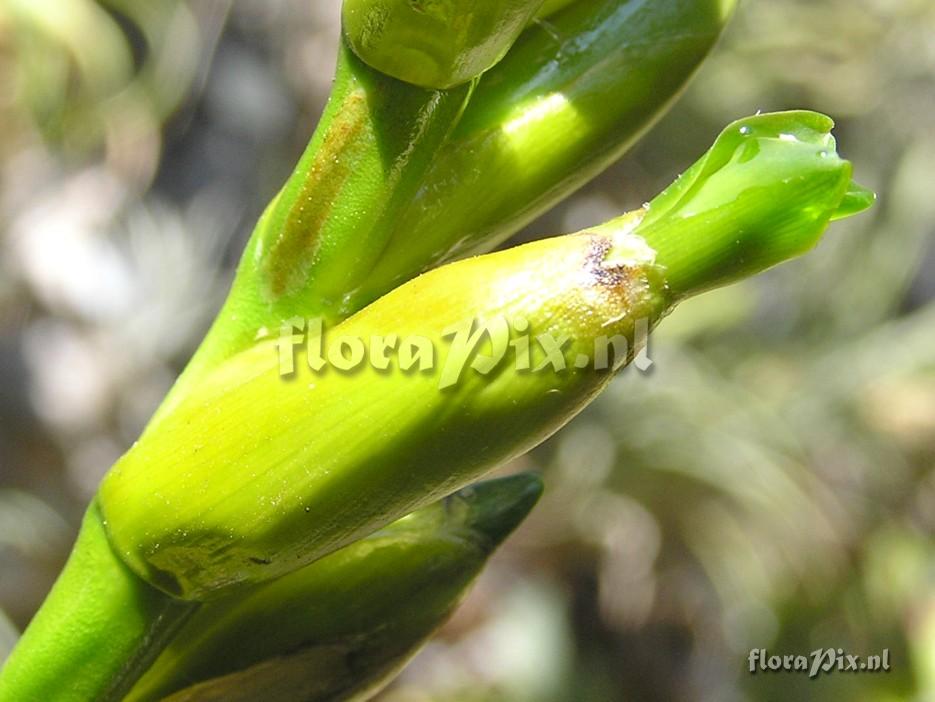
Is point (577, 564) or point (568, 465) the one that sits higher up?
point (568, 465)

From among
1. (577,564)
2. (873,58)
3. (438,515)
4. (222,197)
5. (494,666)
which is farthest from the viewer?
(873,58)

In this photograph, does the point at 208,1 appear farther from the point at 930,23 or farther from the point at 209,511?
the point at 209,511

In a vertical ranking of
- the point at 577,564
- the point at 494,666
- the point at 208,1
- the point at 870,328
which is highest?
the point at 208,1

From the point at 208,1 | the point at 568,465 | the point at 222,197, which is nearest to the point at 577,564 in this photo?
the point at 568,465
